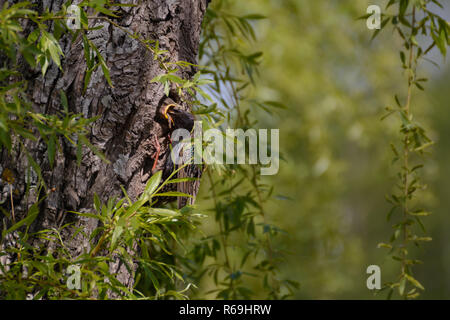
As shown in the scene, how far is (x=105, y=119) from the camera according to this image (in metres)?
0.75

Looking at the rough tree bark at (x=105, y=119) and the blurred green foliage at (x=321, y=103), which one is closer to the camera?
the rough tree bark at (x=105, y=119)

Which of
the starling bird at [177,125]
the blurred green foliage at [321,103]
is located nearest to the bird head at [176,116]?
A: the starling bird at [177,125]

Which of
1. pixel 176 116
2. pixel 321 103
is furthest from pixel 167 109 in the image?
pixel 321 103

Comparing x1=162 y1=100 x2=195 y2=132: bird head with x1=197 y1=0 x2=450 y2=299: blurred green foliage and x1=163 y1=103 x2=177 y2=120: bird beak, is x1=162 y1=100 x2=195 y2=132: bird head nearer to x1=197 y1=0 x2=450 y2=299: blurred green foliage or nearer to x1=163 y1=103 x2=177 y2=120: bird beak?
x1=163 y1=103 x2=177 y2=120: bird beak

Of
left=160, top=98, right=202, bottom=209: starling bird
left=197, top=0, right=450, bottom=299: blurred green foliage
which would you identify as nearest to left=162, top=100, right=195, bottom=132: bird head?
left=160, top=98, right=202, bottom=209: starling bird

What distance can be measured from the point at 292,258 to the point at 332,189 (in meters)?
1.07

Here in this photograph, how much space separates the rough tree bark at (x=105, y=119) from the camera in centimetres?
74

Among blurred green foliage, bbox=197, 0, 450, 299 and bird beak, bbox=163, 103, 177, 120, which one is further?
blurred green foliage, bbox=197, 0, 450, 299

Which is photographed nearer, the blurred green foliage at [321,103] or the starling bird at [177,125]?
the starling bird at [177,125]

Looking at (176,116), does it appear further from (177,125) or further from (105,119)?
(105,119)

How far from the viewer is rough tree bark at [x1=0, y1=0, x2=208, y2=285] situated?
74cm

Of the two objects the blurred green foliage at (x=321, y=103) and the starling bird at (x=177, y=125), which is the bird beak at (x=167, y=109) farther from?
the blurred green foliage at (x=321, y=103)

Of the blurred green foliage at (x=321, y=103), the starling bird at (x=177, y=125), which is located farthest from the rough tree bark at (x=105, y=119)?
the blurred green foliage at (x=321, y=103)

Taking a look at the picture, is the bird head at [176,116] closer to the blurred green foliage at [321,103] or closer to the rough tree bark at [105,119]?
the rough tree bark at [105,119]
